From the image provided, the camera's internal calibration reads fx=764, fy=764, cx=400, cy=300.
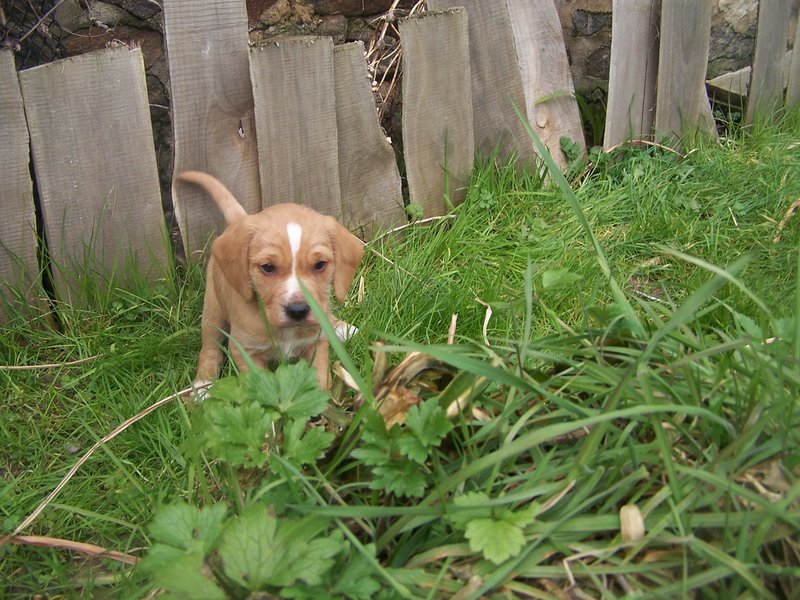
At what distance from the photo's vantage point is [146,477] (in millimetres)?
2520

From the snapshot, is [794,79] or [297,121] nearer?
[297,121]

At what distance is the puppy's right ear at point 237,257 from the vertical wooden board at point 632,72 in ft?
7.08

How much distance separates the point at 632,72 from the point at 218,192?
2.19 meters

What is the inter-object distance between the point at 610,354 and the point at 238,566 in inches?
39.2

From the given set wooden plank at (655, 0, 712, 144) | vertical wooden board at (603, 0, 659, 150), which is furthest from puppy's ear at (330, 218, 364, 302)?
wooden plank at (655, 0, 712, 144)

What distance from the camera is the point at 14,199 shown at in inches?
117

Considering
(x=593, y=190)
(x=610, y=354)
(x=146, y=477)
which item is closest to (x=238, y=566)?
(x=610, y=354)

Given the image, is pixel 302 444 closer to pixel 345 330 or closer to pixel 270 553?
pixel 270 553

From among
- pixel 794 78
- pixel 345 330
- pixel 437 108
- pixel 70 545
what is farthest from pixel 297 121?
pixel 794 78

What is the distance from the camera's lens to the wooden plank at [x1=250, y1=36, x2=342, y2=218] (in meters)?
3.09

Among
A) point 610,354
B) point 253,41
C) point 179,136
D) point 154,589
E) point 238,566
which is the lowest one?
point 154,589

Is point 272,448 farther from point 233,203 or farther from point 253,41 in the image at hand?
point 253,41

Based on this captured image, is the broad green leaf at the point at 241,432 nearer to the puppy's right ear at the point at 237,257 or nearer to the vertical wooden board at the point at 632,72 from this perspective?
the puppy's right ear at the point at 237,257

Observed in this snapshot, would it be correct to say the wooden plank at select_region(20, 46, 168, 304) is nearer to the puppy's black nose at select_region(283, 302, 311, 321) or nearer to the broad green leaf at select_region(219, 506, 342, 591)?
the puppy's black nose at select_region(283, 302, 311, 321)
